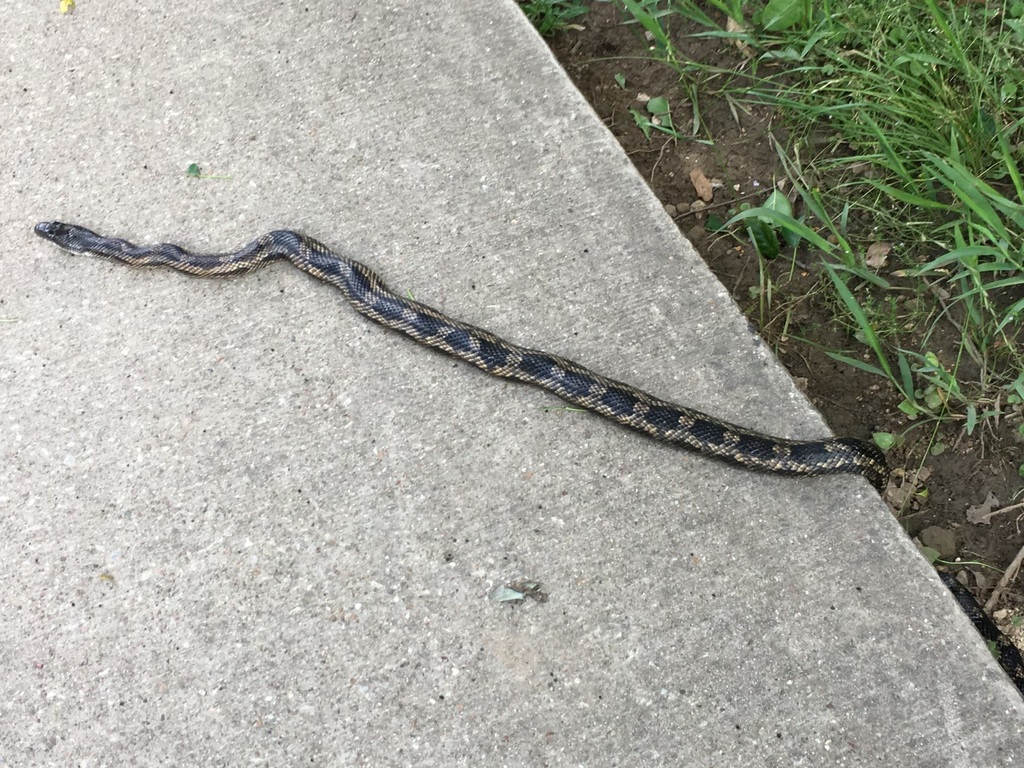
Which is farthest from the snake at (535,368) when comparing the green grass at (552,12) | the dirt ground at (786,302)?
the green grass at (552,12)

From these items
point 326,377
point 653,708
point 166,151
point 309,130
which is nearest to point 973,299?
point 653,708

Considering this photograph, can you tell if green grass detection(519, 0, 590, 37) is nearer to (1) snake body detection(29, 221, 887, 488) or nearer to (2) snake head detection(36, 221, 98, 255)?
(1) snake body detection(29, 221, 887, 488)

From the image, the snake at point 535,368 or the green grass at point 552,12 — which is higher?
the green grass at point 552,12

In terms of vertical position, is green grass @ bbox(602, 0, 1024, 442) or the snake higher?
green grass @ bbox(602, 0, 1024, 442)

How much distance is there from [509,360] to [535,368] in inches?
4.8

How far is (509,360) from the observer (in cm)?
346

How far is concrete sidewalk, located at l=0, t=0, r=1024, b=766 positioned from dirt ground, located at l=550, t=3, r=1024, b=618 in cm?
31

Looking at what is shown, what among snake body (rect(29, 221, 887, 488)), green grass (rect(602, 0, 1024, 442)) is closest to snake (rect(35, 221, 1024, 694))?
snake body (rect(29, 221, 887, 488))

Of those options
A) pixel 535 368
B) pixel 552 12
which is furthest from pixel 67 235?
pixel 552 12

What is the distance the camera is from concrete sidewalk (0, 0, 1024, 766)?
298 cm

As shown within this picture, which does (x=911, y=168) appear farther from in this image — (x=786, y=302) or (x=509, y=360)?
(x=509, y=360)

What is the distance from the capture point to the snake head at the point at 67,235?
3840 mm

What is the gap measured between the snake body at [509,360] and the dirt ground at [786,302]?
0.28 metres

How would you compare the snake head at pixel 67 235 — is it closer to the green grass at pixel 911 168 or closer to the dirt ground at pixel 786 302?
the dirt ground at pixel 786 302
